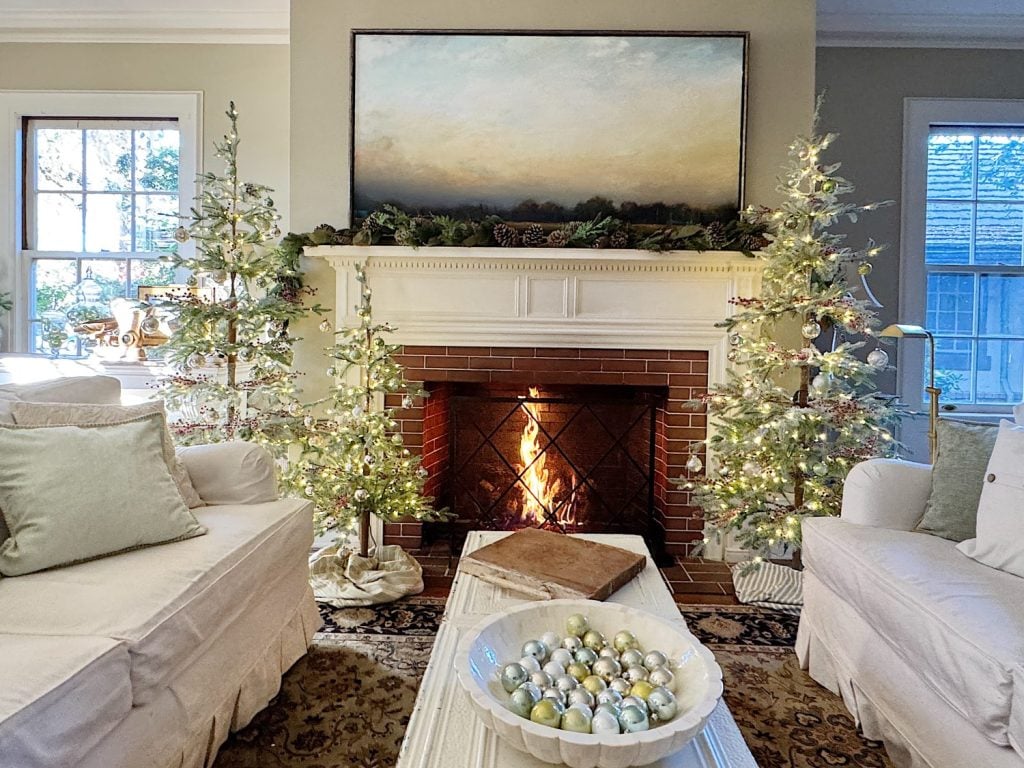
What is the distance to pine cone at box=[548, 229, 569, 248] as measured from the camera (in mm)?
2953

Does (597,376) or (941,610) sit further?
(597,376)

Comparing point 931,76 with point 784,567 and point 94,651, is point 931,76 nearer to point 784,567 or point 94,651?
point 784,567

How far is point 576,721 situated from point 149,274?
369cm

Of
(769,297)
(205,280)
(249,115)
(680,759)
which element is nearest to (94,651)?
(680,759)

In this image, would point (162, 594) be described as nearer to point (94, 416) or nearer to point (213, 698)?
point (213, 698)

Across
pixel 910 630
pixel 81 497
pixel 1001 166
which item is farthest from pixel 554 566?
pixel 1001 166

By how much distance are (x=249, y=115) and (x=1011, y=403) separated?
4.47 metres

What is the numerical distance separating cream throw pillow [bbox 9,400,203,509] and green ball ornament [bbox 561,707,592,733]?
4.42 feet

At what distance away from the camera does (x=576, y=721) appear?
93 cm

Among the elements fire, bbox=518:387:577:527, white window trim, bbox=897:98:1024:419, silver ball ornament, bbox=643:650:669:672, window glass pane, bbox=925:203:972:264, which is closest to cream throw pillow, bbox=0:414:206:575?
silver ball ornament, bbox=643:650:669:672

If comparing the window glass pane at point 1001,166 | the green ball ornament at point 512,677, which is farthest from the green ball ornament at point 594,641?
the window glass pane at point 1001,166

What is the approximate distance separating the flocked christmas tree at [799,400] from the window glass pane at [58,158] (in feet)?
11.9

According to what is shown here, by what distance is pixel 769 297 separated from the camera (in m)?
2.74

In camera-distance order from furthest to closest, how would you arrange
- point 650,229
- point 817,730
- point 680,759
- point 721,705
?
point 650,229 → point 817,730 → point 721,705 → point 680,759
